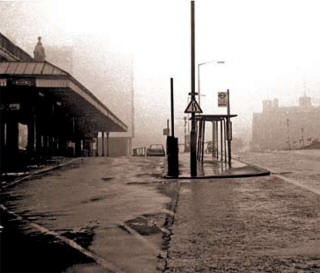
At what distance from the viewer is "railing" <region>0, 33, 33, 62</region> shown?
31.0 metres

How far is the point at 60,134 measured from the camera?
190 feet

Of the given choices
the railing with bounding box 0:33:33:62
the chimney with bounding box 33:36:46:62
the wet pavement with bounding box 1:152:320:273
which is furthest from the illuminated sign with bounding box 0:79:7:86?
the chimney with bounding box 33:36:46:62

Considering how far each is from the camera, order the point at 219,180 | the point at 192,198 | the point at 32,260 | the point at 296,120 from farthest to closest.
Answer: the point at 296,120 → the point at 219,180 → the point at 192,198 → the point at 32,260

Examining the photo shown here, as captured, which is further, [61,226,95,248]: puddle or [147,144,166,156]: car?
[147,144,166,156]: car

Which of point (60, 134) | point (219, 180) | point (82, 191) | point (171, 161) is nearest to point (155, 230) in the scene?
point (82, 191)

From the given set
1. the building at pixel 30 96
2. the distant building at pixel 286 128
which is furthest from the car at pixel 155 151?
the distant building at pixel 286 128

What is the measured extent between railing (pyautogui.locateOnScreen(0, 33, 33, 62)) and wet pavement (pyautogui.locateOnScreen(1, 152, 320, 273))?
60.4ft

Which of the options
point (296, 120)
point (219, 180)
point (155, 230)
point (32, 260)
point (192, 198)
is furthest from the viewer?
point (296, 120)

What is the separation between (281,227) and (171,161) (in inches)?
421

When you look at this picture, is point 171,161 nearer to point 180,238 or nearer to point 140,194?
point 140,194

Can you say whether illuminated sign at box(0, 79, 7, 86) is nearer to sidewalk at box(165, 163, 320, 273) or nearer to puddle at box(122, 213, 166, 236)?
sidewalk at box(165, 163, 320, 273)

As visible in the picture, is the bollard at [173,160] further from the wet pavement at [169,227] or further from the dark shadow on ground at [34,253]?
the dark shadow on ground at [34,253]

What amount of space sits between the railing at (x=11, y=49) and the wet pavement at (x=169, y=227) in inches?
724

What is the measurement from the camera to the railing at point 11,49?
102ft
